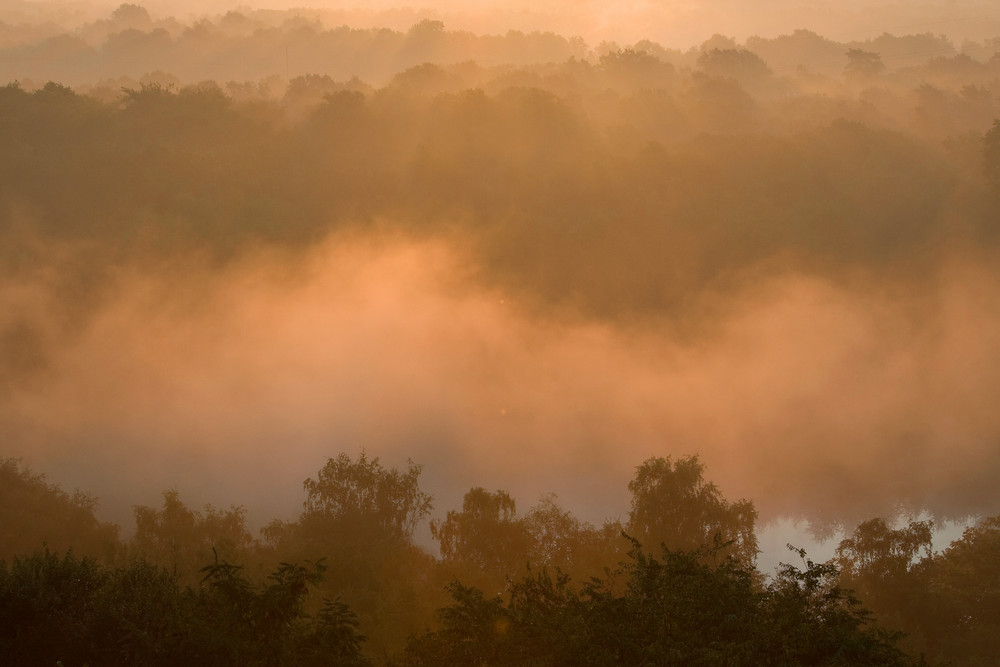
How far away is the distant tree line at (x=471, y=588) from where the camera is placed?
22047mm

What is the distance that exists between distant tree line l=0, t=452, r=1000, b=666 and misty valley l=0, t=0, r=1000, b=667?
16 cm

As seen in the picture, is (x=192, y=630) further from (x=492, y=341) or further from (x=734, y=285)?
(x=734, y=285)

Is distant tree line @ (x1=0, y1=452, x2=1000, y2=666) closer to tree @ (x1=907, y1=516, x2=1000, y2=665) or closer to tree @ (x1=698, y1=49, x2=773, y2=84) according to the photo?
tree @ (x1=907, y1=516, x2=1000, y2=665)

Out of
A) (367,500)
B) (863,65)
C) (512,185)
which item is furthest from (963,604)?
(863,65)

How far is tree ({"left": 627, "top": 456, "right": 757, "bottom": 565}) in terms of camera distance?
45438 mm

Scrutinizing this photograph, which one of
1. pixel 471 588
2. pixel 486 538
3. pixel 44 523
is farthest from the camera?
pixel 486 538

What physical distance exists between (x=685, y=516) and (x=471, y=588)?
24.8 metres

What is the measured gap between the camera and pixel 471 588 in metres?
24.2

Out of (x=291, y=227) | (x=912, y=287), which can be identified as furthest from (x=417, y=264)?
(x=912, y=287)

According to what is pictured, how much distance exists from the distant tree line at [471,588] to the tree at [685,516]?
0.09 m

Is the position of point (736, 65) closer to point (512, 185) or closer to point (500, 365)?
point (512, 185)

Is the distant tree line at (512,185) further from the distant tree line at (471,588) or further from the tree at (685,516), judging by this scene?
the distant tree line at (471,588)

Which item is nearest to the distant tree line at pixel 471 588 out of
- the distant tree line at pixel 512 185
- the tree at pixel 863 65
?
the distant tree line at pixel 512 185

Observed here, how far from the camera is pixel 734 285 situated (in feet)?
290
